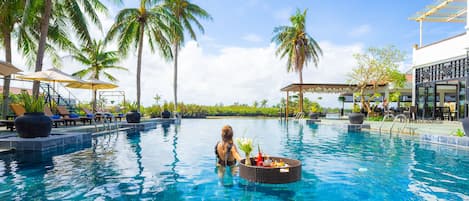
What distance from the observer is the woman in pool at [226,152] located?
5621 mm

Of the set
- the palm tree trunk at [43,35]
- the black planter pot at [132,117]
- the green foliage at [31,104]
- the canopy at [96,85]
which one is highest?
the palm tree trunk at [43,35]

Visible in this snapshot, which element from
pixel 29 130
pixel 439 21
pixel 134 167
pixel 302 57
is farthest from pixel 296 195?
pixel 302 57

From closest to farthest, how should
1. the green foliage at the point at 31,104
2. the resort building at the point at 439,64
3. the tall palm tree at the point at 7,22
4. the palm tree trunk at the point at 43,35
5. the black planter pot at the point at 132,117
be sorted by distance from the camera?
the green foliage at the point at 31,104
the palm tree trunk at the point at 43,35
the tall palm tree at the point at 7,22
the black planter pot at the point at 132,117
the resort building at the point at 439,64

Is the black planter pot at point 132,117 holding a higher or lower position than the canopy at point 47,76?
lower

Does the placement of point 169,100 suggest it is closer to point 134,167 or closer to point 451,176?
point 134,167

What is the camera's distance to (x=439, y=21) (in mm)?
19812

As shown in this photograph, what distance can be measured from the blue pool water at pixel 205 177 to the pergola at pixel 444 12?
12146 mm

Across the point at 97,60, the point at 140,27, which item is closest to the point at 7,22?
the point at 140,27

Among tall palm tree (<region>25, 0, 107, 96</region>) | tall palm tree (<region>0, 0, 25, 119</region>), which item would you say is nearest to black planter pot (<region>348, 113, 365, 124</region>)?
tall palm tree (<region>25, 0, 107, 96</region>)

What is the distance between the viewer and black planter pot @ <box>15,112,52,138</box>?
25.4ft

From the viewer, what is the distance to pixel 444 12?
18703 millimetres

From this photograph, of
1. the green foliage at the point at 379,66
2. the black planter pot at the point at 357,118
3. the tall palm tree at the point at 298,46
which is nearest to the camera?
the black planter pot at the point at 357,118

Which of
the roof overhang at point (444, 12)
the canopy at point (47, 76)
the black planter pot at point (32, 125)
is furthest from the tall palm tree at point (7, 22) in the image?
the roof overhang at point (444, 12)

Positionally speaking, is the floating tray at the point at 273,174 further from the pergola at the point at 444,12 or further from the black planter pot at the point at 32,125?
the pergola at the point at 444,12
